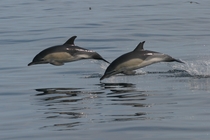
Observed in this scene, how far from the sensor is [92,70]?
18250mm

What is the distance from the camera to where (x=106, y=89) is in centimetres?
1442

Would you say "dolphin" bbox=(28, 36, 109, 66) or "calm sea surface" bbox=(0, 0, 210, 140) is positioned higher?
"dolphin" bbox=(28, 36, 109, 66)

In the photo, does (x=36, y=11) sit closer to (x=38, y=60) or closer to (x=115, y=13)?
(x=115, y=13)

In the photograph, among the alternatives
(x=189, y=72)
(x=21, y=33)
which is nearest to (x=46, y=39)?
(x=21, y=33)

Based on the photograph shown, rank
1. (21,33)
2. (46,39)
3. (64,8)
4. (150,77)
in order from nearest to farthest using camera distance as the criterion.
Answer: (150,77) → (46,39) → (21,33) → (64,8)

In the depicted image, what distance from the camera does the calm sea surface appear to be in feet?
32.6

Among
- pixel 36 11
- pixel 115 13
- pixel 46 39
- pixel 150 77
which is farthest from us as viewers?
pixel 36 11

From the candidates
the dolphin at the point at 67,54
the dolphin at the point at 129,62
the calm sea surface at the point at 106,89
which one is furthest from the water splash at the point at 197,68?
the dolphin at the point at 67,54

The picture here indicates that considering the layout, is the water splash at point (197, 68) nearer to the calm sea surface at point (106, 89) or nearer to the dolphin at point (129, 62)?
the calm sea surface at point (106, 89)

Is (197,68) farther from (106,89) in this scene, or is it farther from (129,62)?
(106,89)

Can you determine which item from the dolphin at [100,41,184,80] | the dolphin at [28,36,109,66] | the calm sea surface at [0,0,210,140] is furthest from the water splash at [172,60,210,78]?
the dolphin at [28,36,109,66]

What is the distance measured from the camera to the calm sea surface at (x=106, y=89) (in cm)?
993

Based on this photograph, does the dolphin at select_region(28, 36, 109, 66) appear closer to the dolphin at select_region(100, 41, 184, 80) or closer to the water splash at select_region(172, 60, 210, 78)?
the dolphin at select_region(100, 41, 184, 80)

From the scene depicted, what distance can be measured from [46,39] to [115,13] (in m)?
14.1
